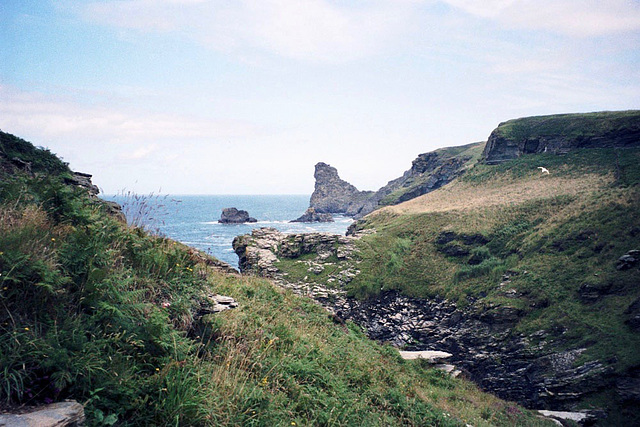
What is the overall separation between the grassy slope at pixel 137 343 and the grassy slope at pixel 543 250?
20.2 metres

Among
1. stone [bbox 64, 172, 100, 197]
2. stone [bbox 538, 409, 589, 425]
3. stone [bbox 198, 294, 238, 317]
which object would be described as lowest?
stone [bbox 538, 409, 589, 425]

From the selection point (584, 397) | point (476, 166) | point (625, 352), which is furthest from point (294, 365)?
point (476, 166)

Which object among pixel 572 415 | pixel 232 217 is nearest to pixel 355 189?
pixel 232 217

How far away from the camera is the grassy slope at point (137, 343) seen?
3664 millimetres

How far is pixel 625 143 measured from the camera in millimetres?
56062

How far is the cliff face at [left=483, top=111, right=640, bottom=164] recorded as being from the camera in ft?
190

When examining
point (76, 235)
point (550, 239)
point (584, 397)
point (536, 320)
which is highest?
point (76, 235)

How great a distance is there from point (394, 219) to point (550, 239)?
23456 millimetres

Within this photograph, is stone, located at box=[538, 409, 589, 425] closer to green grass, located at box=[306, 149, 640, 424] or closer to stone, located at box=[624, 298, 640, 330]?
green grass, located at box=[306, 149, 640, 424]

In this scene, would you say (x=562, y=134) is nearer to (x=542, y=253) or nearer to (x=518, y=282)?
(x=542, y=253)

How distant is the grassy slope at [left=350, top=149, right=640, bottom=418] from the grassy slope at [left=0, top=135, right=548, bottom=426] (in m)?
20.2

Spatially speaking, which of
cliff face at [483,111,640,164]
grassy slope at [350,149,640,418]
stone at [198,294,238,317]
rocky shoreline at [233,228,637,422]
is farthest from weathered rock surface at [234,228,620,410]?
cliff face at [483,111,640,164]

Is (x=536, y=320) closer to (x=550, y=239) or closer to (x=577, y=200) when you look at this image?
(x=550, y=239)

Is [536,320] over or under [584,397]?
over
